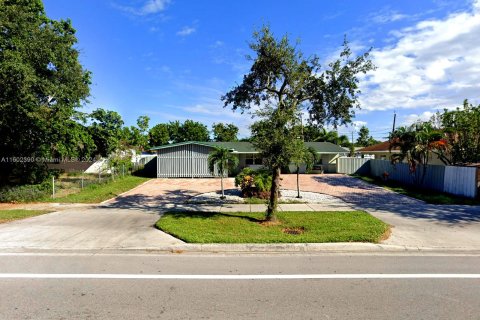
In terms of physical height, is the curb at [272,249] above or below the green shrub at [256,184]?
below

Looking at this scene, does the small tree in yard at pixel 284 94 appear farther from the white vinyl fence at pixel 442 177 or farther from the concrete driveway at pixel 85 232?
the white vinyl fence at pixel 442 177

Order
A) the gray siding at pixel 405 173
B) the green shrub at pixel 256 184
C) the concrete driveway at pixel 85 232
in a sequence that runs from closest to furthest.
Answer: the concrete driveway at pixel 85 232 < the green shrub at pixel 256 184 < the gray siding at pixel 405 173

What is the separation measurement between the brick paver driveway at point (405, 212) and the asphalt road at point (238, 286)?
1.27 meters

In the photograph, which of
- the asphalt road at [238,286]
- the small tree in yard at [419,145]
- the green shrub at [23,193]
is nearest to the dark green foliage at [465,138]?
the small tree in yard at [419,145]

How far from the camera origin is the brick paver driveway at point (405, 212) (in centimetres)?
818

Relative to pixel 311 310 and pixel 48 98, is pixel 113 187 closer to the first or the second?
pixel 48 98

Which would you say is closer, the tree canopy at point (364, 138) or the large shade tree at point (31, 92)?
the large shade tree at point (31, 92)

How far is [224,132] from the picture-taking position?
205 ft

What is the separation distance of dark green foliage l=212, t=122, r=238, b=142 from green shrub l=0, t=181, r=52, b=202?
44823mm

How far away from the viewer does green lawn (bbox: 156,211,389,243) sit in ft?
25.8

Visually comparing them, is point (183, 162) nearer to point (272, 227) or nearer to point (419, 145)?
point (419, 145)

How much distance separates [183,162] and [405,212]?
19.8m

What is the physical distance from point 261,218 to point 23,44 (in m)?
15.0

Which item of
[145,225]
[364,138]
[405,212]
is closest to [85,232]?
[145,225]
